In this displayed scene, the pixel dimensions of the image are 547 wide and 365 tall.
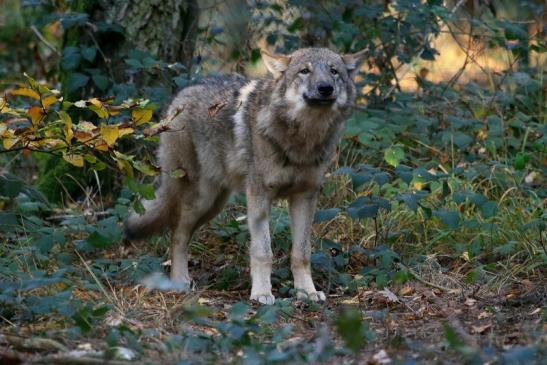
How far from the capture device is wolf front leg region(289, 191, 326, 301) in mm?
6359

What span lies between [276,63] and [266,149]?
0.67 m

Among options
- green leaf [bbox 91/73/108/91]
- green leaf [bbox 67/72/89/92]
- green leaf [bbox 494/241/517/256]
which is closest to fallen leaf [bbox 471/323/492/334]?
green leaf [bbox 494/241/517/256]

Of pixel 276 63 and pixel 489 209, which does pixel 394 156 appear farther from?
pixel 276 63

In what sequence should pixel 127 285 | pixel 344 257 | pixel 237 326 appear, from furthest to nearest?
pixel 344 257, pixel 127 285, pixel 237 326

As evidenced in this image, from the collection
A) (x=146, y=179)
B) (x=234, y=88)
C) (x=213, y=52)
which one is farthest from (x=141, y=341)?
(x=213, y=52)

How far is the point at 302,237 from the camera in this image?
6.39 meters

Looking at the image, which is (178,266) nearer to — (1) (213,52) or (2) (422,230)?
(2) (422,230)

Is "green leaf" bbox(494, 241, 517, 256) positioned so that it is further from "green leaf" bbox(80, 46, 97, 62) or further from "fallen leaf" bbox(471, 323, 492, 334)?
"green leaf" bbox(80, 46, 97, 62)

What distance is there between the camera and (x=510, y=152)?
8.10 meters

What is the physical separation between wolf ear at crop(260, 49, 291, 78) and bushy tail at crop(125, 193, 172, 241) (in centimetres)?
143

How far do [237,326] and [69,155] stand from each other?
161 centimetres

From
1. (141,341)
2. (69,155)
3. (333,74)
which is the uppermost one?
(333,74)

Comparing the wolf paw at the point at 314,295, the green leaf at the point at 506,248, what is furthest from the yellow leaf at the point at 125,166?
the green leaf at the point at 506,248

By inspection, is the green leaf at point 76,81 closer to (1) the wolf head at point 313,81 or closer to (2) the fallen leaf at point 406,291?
(1) the wolf head at point 313,81
